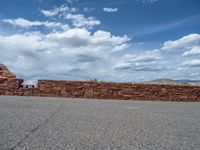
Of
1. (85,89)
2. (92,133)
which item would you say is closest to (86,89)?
(85,89)

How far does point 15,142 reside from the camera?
510 cm

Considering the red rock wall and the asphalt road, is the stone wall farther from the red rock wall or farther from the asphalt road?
the asphalt road

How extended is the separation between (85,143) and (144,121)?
10.7 feet

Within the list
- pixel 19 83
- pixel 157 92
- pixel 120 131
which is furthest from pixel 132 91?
pixel 120 131

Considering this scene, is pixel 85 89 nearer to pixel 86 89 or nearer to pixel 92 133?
pixel 86 89

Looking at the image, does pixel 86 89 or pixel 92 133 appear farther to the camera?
pixel 86 89

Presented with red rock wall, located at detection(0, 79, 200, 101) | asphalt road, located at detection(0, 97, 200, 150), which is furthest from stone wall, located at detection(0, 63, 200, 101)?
asphalt road, located at detection(0, 97, 200, 150)

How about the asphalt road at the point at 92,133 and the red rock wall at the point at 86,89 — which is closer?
the asphalt road at the point at 92,133

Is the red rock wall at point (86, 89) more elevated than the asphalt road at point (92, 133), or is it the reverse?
the red rock wall at point (86, 89)

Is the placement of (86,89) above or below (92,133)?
above

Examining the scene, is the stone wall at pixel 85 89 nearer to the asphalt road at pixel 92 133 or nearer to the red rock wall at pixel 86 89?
the red rock wall at pixel 86 89

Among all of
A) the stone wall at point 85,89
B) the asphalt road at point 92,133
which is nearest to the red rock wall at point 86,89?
the stone wall at point 85,89

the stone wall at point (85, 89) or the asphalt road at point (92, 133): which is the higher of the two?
the stone wall at point (85, 89)

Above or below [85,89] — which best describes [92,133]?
below
